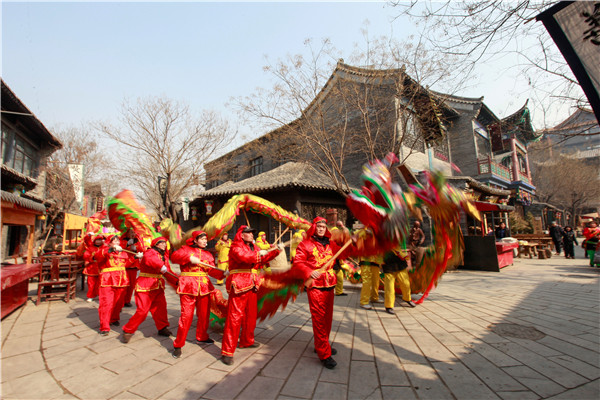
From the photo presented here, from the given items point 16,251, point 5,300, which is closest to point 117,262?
point 5,300

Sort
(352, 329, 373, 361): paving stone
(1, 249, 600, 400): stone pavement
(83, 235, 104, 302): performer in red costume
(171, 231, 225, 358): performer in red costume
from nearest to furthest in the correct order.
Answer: (1, 249, 600, 400): stone pavement → (352, 329, 373, 361): paving stone → (171, 231, 225, 358): performer in red costume → (83, 235, 104, 302): performer in red costume

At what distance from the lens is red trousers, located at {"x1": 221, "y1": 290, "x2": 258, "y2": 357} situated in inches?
132

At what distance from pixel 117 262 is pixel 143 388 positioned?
287 cm

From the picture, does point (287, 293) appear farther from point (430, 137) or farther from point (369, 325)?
point (430, 137)

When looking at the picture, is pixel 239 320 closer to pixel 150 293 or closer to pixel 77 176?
pixel 150 293

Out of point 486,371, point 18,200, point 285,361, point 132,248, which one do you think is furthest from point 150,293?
point 486,371

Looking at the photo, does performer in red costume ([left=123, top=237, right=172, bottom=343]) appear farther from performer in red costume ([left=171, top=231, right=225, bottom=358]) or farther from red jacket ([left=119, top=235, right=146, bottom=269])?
red jacket ([left=119, top=235, right=146, bottom=269])

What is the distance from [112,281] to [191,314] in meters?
2.04

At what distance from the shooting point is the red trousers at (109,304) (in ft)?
14.6

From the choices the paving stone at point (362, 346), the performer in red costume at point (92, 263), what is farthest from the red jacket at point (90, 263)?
the paving stone at point (362, 346)

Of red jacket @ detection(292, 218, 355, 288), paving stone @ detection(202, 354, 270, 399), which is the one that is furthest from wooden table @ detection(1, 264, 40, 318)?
red jacket @ detection(292, 218, 355, 288)

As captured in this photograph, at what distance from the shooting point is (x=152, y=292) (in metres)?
4.33

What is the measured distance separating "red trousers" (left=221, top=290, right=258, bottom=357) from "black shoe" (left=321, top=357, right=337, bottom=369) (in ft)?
3.53

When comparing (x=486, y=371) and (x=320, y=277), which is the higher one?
(x=320, y=277)
